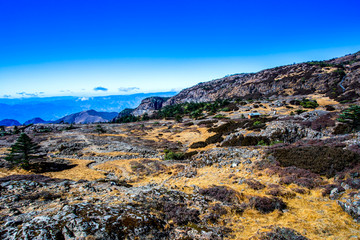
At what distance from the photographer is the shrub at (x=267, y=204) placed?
30.8ft

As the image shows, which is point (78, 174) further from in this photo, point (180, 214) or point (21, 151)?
point (180, 214)

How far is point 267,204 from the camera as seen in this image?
31.4ft

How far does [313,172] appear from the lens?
1267 cm

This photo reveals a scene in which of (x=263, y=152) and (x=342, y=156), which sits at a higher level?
(x=342, y=156)

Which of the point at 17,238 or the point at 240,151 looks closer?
the point at 17,238

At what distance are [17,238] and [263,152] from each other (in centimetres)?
1894

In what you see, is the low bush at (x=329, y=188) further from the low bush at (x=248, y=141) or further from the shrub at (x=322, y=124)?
the shrub at (x=322, y=124)

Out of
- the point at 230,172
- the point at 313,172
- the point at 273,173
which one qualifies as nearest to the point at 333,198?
the point at 313,172

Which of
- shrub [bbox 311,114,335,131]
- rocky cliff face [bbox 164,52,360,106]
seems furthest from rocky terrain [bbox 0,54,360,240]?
rocky cliff face [bbox 164,52,360,106]

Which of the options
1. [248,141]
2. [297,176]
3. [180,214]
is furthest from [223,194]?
[248,141]

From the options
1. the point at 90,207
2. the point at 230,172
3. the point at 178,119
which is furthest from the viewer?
the point at 178,119

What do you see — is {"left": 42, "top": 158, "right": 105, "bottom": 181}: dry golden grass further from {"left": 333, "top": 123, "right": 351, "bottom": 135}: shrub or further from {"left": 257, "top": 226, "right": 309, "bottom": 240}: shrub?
{"left": 333, "top": 123, "right": 351, "bottom": 135}: shrub

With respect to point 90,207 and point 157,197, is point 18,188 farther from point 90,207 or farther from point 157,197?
point 157,197

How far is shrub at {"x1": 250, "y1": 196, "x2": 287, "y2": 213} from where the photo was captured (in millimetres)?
9375
